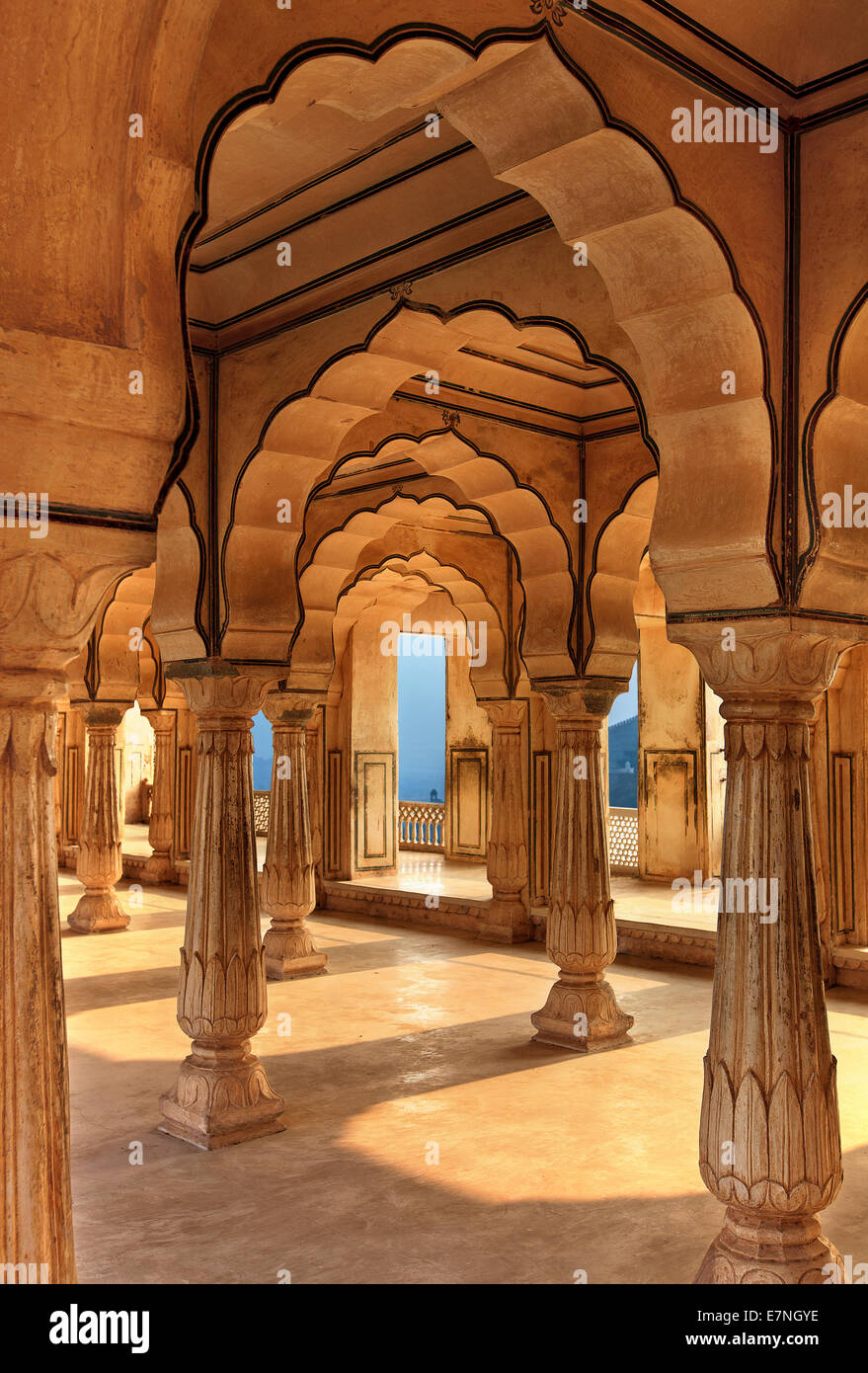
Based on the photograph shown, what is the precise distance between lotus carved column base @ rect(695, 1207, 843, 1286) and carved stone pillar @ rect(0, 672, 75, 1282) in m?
2.25

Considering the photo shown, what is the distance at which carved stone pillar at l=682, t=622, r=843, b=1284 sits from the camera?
3.57m

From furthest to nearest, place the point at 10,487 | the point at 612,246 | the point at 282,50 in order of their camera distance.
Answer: the point at 612,246 → the point at 282,50 → the point at 10,487

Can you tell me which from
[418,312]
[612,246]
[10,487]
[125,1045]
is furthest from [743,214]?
[125,1045]

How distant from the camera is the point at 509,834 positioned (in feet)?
39.4

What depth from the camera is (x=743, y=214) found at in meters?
3.64

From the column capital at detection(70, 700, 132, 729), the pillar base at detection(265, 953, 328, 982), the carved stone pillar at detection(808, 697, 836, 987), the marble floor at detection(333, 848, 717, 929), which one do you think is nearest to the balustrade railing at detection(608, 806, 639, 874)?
the marble floor at detection(333, 848, 717, 929)

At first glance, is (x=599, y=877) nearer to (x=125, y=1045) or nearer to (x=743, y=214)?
(x=125, y=1045)

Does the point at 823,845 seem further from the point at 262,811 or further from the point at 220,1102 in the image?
the point at 262,811

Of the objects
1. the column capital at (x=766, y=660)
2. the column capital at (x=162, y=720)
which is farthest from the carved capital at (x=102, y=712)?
the column capital at (x=766, y=660)

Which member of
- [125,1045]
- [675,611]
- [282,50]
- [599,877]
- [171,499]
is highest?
[282,50]

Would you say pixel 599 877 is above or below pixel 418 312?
below

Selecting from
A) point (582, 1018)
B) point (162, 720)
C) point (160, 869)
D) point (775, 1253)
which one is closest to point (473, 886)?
point (160, 869)

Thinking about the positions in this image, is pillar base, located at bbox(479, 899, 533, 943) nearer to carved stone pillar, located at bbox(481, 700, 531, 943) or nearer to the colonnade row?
carved stone pillar, located at bbox(481, 700, 531, 943)
